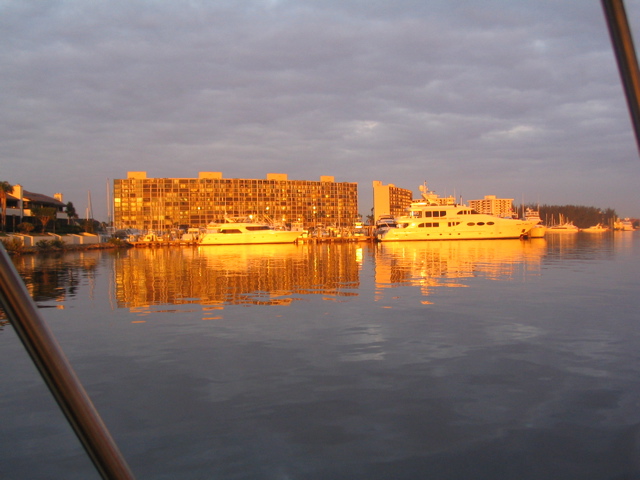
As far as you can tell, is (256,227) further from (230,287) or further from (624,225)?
(624,225)

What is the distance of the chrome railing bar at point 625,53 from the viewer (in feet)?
2.92

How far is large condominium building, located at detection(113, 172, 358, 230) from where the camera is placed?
141000 mm

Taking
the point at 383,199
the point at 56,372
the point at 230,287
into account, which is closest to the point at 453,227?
the point at 230,287

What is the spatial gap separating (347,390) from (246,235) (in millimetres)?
55134

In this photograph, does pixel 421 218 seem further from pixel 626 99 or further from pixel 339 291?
pixel 626 99

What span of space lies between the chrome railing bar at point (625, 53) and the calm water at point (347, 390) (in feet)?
12.0

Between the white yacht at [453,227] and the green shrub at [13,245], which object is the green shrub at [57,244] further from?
the white yacht at [453,227]

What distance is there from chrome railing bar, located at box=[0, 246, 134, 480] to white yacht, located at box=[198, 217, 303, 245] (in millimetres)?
58558

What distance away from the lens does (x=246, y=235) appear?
2370 inches

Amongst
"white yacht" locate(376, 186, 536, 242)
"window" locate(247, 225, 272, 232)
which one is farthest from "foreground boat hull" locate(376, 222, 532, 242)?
"window" locate(247, 225, 272, 232)

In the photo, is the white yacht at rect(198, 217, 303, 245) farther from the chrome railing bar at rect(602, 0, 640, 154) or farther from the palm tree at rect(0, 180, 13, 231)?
the chrome railing bar at rect(602, 0, 640, 154)

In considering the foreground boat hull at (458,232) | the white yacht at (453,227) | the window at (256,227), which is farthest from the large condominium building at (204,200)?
the foreground boat hull at (458,232)

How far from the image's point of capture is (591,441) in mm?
4402

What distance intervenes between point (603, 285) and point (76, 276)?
60.9 ft
